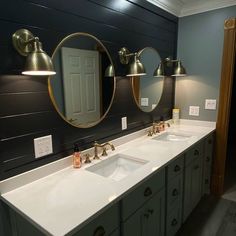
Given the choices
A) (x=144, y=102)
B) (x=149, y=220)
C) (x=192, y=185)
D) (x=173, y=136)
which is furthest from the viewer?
(x=173, y=136)

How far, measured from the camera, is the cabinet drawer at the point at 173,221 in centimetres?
166

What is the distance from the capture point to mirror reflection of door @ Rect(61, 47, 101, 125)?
1.42m

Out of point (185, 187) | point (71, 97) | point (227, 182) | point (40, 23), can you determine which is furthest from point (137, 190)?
point (227, 182)

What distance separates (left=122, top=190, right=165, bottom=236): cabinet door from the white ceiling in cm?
195

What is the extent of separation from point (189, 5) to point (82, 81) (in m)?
1.79

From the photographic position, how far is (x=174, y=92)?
2.81m

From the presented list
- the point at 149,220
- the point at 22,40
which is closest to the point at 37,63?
the point at 22,40

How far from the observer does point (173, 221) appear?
1.75m

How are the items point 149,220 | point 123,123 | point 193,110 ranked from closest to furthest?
1. point 149,220
2. point 123,123
3. point 193,110

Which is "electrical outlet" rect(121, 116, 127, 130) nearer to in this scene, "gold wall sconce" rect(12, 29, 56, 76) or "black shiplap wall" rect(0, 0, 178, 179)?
"black shiplap wall" rect(0, 0, 178, 179)

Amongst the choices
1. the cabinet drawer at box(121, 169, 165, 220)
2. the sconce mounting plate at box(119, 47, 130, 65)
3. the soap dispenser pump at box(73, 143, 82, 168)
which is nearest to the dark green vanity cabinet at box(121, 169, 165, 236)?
the cabinet drawer at box(121, 169, 165, 220)

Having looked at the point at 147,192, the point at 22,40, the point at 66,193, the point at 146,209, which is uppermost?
the point at 22,40

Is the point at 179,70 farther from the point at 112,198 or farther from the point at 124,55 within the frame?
the point at 112,198

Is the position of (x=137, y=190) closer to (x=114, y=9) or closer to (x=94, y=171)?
(x=94, y=171)
